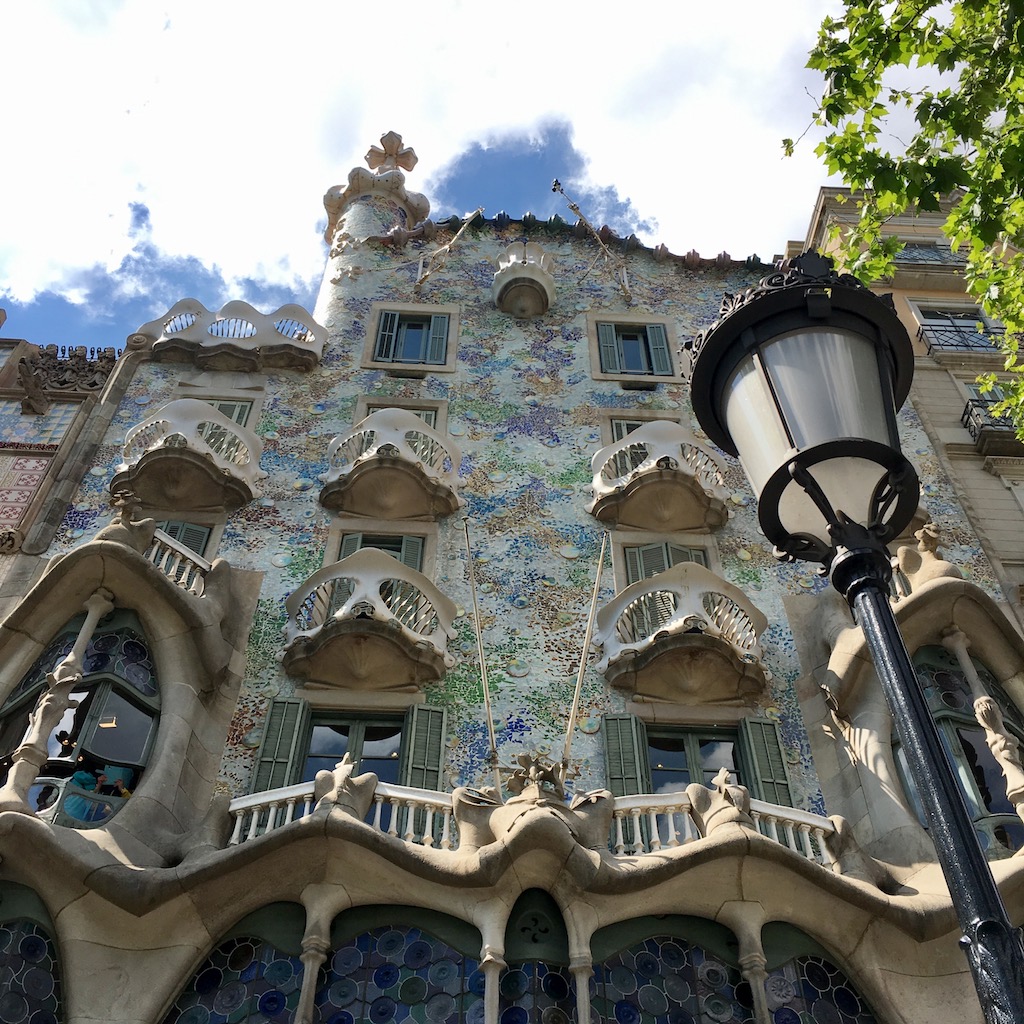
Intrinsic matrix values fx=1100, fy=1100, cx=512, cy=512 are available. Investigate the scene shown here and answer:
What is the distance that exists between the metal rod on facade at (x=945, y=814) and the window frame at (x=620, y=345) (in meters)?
12.2

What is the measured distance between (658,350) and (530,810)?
10.7m

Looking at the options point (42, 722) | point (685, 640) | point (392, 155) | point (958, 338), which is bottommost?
point (42, 722)

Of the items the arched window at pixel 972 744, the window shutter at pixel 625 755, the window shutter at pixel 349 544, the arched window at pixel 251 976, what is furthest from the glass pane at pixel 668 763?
the window shutter at pixel 349 544

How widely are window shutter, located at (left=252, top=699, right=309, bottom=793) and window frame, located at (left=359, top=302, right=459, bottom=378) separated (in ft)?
22.4

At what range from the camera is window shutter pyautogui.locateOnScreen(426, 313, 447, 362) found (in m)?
17.4

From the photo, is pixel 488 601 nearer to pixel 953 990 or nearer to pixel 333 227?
pixel 953 990

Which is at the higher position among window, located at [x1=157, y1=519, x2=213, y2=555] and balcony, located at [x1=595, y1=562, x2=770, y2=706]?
window, located at [x1=157, y1=519, x2=213, y2=555]

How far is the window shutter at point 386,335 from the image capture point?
17.4m

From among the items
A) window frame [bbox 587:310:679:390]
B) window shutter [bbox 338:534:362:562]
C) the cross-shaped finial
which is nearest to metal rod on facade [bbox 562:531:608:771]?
window shutter [bbox 338:534:362:562]

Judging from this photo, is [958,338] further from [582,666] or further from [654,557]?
[582,666]

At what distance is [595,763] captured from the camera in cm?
1132

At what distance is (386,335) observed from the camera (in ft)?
58.4

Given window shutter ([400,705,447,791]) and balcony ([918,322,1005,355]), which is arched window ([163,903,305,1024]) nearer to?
window shutter ([400,705,447,791])

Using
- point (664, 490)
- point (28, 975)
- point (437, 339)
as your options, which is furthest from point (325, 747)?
point (437, 339)
